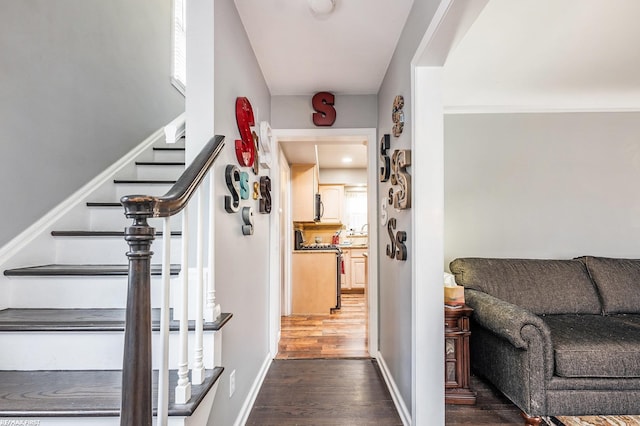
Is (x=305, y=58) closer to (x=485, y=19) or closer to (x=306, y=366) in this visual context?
(x=485, y=19)

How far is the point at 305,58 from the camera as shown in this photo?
2518 millimetres

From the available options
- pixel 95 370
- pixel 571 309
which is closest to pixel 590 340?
pixel 571 309

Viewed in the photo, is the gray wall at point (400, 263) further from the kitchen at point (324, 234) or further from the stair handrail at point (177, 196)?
the stair handrail at point (177, 196)

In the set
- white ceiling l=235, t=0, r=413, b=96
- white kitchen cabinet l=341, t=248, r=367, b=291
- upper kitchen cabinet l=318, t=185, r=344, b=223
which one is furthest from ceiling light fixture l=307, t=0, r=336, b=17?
white kitchen cabinet l=341, t=248, r=367, b=291

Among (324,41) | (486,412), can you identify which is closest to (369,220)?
(324,41)

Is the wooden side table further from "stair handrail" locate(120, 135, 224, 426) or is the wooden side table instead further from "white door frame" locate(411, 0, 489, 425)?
"stair handrail" locate(120, 135, 224, 426)

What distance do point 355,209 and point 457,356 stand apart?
5.02 meters

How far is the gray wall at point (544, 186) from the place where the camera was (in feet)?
10.3

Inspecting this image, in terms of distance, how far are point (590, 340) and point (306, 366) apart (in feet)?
6.61

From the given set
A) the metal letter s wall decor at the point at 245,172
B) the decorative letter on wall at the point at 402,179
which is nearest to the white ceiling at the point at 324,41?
the metal letter s wall decor at the point at 245,172

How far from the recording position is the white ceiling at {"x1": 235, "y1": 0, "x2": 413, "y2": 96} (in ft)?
6.40

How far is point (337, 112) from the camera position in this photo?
10.5 ft

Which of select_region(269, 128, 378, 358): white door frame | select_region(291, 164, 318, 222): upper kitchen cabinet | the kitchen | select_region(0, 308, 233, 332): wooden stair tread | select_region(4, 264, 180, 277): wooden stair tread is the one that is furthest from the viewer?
select_region(291, 164, 318, 222): upper kitchen cabinet

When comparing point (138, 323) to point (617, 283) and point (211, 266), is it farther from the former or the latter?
point (617, 283)
